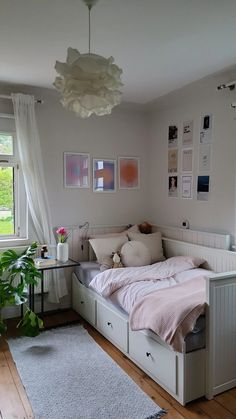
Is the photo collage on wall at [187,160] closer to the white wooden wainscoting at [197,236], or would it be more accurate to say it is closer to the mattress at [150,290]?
the white wooden wainscoting at [197,236]

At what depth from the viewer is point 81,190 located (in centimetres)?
375

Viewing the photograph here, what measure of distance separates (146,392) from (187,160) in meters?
2.31

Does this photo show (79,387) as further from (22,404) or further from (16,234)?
(16,234)

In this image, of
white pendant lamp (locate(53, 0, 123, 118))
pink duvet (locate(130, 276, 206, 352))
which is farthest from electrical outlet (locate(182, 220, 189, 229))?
white pendant lamp (locate(53, 0, 123, 118))

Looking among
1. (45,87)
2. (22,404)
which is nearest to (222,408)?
(22,404)

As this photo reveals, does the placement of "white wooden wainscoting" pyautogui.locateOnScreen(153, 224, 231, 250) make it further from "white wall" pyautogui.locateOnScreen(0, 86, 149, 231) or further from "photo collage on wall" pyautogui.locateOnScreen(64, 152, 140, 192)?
"photo collage on wall" pyautogui.locateOnScreen(64, 152, 140, 192)

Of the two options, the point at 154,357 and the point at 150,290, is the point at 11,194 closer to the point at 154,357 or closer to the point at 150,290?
the point at 150,290

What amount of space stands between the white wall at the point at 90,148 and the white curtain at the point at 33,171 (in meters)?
0.17

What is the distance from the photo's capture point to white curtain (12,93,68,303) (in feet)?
10.7

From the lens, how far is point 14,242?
3.40 metres

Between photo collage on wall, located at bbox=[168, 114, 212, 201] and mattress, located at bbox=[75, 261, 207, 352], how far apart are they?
873 millimetres

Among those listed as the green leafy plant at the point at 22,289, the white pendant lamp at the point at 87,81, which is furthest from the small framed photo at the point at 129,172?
the white pendant lamp at the point at 87,81

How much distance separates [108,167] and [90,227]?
0.78 metres

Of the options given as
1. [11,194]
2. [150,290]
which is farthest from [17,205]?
[150,290]
